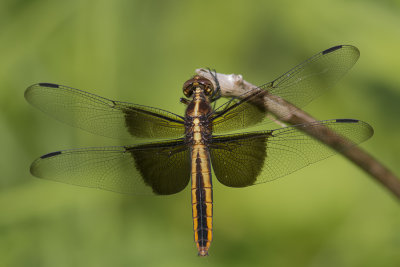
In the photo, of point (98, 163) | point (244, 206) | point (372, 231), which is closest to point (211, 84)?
point (98, 163)

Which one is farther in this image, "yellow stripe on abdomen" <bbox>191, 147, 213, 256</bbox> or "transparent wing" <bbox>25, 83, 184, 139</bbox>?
"transparent wing" <bbox>25, 83, 184, 139</bbox>

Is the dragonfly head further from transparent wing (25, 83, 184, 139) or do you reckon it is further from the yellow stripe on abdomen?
the yellow stripe on abdomen

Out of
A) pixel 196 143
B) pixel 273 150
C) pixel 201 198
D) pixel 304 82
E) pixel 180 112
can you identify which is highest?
pixel 180 112

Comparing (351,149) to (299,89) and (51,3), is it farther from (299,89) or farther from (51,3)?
(51,3)

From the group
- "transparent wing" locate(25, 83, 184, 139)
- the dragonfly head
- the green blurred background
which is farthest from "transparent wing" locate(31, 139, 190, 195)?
the green blurred background

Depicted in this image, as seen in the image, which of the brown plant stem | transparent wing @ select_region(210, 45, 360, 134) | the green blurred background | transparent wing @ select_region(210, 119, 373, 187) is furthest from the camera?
the green blurred background

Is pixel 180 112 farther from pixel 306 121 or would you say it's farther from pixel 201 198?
pixel 306 121

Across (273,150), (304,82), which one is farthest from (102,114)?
(304,82)
